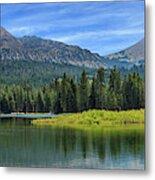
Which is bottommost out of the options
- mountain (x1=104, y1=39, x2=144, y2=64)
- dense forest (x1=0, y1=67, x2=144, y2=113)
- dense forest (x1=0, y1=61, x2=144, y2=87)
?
dense forest (x1=0, y1=67, x2=144, y2=113)

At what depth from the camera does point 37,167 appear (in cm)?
322

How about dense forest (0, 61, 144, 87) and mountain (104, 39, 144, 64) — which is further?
dense forest (0, 61, 144, 87)

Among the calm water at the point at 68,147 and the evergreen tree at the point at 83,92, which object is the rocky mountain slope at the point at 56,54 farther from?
the calm water at the point at 68,147

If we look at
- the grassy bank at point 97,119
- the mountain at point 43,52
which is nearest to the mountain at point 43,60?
the mountain at point 43,52

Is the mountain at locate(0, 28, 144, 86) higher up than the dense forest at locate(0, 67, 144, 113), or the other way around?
the mountain at locate(0, 28, 144, 86)

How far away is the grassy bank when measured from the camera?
317 cm

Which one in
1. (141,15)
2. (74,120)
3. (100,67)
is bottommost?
(74,120)

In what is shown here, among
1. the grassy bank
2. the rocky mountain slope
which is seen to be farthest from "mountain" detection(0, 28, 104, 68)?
the grassy bank

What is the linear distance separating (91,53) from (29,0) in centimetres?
42

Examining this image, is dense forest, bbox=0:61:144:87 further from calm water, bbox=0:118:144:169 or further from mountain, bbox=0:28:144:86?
calm water, bbox=0:118:144:169

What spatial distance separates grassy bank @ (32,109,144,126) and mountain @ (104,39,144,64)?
25cm

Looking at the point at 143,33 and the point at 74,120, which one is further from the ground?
the point at 143,33

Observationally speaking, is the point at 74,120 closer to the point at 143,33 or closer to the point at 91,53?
the point at 91,53

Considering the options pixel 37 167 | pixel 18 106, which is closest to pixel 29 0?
pixel 18 106
